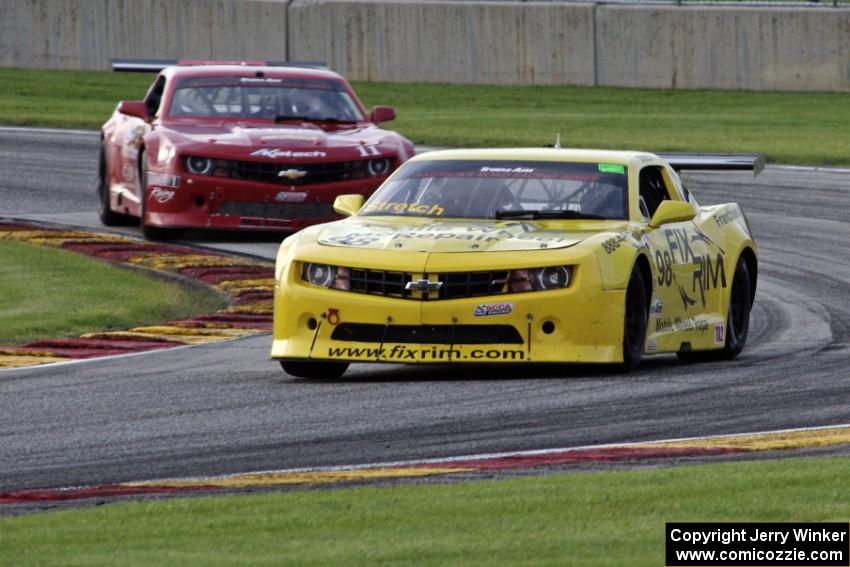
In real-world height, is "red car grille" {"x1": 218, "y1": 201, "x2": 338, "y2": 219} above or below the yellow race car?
below

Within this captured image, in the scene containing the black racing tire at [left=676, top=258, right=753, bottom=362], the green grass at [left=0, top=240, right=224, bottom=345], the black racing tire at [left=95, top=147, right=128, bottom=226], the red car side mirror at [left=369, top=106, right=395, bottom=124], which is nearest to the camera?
the black racing tire at [left=676, top=258, right=753, bottom=362]

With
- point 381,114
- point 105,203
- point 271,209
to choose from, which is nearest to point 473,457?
point 271,209

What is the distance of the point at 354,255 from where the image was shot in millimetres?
10602

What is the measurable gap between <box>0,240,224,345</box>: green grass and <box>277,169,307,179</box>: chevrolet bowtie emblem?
164cm

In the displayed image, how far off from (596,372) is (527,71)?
23.1m

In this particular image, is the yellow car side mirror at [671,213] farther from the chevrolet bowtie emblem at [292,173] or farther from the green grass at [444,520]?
the chevrolet bowtie emblem at [292,173]

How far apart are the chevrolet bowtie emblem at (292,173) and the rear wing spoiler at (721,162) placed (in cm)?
303

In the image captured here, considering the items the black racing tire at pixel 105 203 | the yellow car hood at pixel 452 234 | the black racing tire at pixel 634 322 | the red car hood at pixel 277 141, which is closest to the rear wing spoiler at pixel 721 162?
the red car hood at pixel 277 141

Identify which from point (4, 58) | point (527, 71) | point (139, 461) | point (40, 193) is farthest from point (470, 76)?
point (139, 461)

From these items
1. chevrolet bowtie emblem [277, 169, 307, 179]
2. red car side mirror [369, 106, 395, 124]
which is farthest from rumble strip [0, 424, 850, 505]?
red car side mirror [369, 106, 395, 124]

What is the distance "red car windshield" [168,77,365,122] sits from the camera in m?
18.0

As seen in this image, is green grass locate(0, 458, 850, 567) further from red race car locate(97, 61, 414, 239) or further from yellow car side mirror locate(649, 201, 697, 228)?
red race car locate(97, 61, 414, 239)

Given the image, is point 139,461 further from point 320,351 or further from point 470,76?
point 470,76

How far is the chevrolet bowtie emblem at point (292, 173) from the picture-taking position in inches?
667
